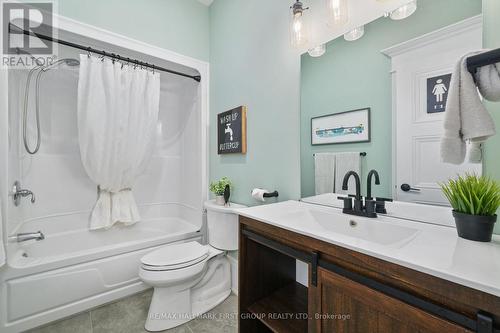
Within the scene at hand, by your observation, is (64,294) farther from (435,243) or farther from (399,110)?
(399,110)

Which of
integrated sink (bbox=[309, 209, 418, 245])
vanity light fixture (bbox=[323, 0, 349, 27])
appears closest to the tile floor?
integrated sink (bbox=[309, 209, 418, 245])

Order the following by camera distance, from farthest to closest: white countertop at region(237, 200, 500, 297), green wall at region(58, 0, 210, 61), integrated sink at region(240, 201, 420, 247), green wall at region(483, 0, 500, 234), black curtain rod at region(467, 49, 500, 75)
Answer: green wall at region(58, 0, 210, 61)
integrated sink at region(240, 201, 420, 247)
green wall at region(483, 0, 500, 234)
black curtain rod at region(467, 49, 500, 75)
white countertop at region(237, 200, 500, 297)

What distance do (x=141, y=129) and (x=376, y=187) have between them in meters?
2.00

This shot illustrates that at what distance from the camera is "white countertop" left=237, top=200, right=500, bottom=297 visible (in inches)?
20.4

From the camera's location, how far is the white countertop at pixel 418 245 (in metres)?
0.52

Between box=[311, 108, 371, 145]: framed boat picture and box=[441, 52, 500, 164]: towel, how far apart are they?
404mm

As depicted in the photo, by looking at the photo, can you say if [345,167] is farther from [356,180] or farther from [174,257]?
[174,257]

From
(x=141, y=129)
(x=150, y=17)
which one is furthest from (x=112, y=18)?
(x=141, y=129)

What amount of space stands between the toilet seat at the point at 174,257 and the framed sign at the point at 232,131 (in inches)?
34.5

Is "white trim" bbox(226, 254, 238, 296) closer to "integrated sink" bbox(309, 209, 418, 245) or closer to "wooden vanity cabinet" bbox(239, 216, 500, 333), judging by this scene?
"wooden vanity cabinet" bbox(239, 216, 500, 333)

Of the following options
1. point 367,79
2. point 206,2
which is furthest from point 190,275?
point 206,2

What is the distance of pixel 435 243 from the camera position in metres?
0.71

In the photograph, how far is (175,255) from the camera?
1.61 meters

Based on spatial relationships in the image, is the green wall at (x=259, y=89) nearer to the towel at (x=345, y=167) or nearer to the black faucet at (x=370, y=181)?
the towel at (x=345, y=167)
